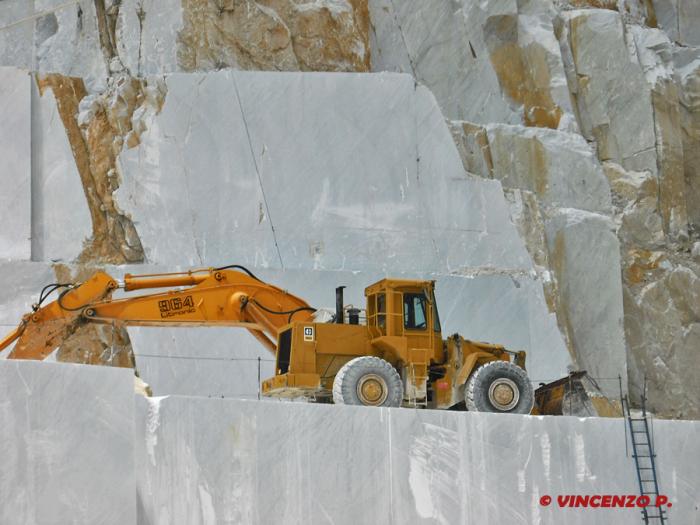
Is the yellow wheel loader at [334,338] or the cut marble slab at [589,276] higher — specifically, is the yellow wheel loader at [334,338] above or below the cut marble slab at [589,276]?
below

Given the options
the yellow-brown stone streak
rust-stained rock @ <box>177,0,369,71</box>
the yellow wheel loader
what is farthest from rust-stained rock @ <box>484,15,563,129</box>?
the yellow wheel loader

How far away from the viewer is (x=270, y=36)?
2338 centimetres

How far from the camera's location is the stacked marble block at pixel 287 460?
1164cm

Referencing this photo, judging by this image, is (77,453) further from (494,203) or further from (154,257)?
(494,203)

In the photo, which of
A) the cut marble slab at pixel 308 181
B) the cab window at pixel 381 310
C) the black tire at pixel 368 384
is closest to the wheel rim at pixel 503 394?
the black tire at pixel 368 384

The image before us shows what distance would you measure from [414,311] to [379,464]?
2776mm

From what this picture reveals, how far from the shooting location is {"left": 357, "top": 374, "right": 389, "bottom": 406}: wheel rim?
15093mm

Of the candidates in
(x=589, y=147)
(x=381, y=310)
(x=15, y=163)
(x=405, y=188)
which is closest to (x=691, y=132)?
(x=589, y=147)

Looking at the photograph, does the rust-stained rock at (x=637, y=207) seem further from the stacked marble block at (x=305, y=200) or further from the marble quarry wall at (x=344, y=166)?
the stacked marble block at (x=305, y=200)

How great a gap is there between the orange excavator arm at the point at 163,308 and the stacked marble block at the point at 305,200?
163 inches

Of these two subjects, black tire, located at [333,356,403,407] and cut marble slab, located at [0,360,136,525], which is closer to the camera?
cut marble slab, located at [0,360,136,525]

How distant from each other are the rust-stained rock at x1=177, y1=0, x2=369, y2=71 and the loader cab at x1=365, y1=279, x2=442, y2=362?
8.48 meters

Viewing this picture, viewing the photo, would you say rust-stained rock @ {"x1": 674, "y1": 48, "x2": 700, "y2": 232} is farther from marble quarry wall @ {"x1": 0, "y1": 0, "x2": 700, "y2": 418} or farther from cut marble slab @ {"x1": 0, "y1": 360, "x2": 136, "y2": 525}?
cut marble slab @ {"x1": 0, "y1": 360, "x2": 136, "y2": 525}

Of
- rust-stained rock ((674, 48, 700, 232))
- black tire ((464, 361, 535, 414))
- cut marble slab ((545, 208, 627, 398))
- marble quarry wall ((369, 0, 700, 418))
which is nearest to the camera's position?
black tire ((464, 361, 535, 414))
